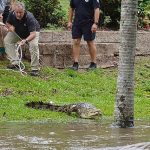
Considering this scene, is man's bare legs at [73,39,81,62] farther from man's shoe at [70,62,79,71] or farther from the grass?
the grass

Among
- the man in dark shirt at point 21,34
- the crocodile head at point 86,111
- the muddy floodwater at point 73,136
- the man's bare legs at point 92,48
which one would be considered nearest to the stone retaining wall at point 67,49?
the man's bare legs at point 92,48

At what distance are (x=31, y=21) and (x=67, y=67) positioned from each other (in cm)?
193

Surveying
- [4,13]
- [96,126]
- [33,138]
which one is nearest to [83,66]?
[4,13]

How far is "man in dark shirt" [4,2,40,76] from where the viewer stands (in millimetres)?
13656

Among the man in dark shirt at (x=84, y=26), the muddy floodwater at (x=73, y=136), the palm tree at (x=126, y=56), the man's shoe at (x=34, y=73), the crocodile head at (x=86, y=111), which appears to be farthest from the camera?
the man in dark shirt at (x=84, y=26)

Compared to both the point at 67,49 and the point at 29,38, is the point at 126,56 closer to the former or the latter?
the point at 29,38

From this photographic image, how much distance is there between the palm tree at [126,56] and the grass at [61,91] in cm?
148

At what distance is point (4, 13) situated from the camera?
48.3ft

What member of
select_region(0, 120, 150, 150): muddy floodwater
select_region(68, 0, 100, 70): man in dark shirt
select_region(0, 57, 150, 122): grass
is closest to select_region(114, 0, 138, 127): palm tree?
select_region(0, 120, 150, 150): muddy floodwater

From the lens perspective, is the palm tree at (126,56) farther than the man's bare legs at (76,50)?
No

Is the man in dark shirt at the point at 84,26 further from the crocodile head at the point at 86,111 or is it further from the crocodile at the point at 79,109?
the crocodile head at the point at 86,111

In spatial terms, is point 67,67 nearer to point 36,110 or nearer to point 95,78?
point 95,78

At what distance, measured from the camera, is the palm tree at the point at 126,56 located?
30.2 feet

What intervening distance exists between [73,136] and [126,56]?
1458 millimetres
